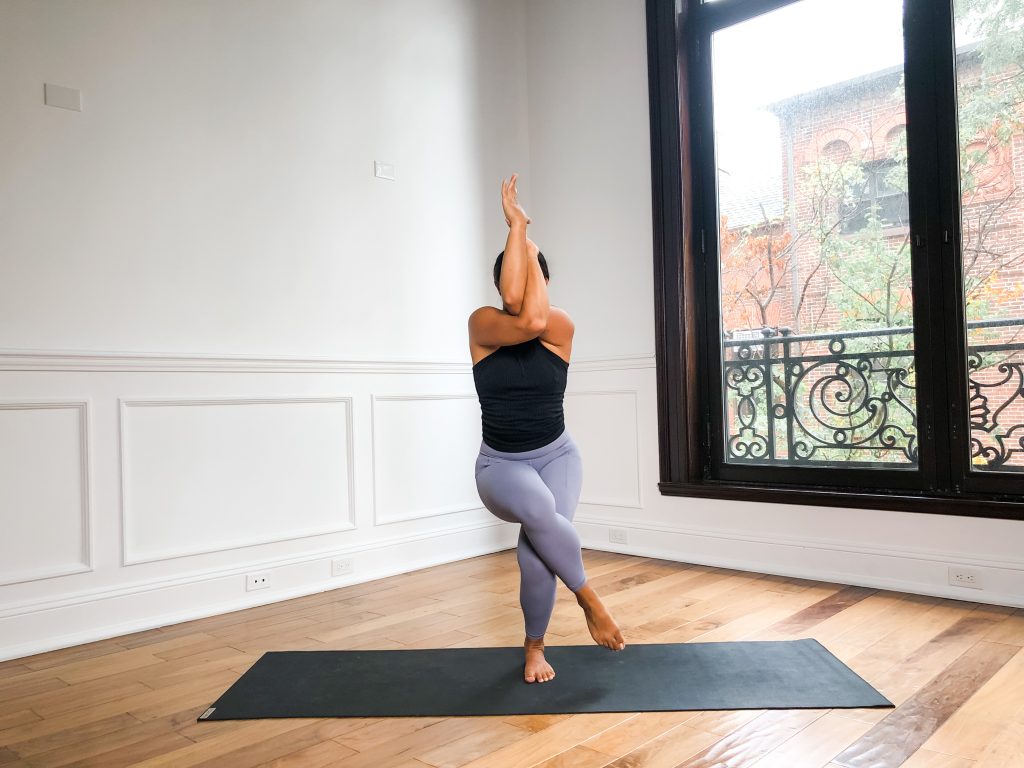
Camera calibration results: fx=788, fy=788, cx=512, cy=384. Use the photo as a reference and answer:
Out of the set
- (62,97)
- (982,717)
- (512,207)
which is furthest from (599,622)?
(62,97)

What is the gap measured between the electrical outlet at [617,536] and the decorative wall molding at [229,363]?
2.98ft

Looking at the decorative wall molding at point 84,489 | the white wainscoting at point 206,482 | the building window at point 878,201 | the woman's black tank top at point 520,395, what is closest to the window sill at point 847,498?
the building window at point 878,201

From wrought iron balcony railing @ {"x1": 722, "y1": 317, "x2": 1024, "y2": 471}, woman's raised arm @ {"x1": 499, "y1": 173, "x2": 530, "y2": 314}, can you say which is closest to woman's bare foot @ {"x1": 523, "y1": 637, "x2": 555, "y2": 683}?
woman's raised arm @ {"x1": 499, "y1": 173, "x2": 530, "y2": 314}

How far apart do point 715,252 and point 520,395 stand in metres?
2.18

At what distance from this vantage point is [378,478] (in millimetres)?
3994

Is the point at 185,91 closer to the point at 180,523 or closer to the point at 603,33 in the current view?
the point at 180,523

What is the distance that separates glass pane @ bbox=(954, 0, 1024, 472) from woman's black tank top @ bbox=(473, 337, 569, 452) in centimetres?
197

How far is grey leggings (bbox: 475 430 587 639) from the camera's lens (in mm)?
2270

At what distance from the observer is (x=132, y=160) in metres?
3.19

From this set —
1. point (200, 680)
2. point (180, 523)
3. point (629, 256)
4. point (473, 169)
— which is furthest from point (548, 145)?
point (200, 680)

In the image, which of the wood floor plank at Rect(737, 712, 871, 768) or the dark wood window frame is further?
the dark wood window frame

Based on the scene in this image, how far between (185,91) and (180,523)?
182cm

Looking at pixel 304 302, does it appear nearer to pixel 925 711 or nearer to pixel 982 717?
pixel 925 711

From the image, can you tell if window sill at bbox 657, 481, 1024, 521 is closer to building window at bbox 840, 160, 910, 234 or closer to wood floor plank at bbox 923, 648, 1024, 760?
wood floor plank at bbox 923, 648, 1024, 760
